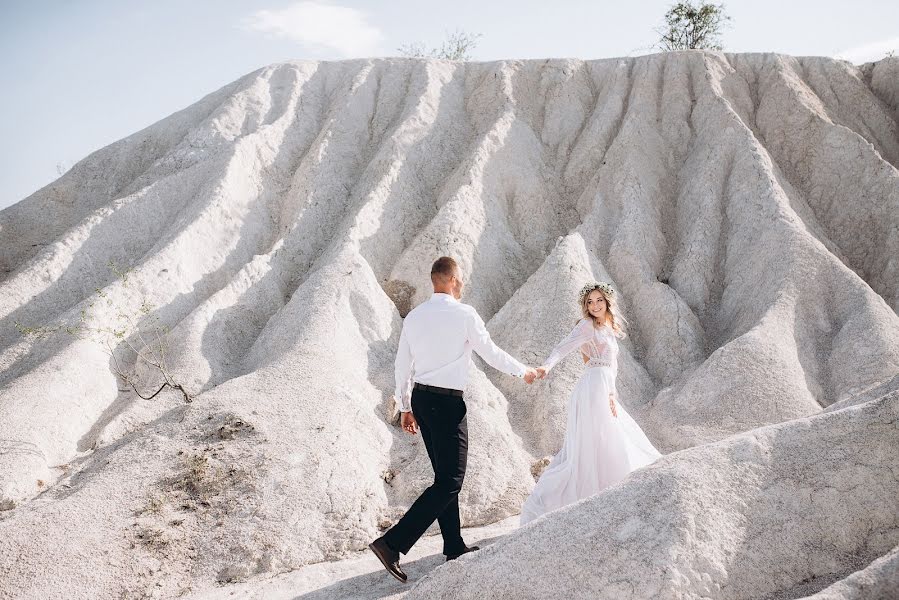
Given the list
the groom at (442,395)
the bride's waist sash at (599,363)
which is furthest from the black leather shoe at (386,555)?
the bride's waist sash at (599,363)

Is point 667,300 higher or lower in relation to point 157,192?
lower

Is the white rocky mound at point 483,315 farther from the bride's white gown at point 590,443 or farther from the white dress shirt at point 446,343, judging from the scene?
the bride's white gown at point 590,443

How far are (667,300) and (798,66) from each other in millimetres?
8889

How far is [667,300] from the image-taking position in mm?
11891

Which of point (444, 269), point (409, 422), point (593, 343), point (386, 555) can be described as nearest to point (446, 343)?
point (444, 269)

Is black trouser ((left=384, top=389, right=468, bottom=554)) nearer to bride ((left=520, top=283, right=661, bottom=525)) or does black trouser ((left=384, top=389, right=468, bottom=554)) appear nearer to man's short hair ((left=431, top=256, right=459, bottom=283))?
man's short hair ((left=431, top=256, right=459, bottom=283))

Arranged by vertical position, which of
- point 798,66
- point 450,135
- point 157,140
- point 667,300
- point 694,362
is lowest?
point 694,362

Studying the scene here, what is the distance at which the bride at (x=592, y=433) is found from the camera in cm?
603

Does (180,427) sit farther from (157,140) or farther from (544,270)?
(157,140)

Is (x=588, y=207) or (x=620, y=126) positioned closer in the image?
(x=588, y=207)

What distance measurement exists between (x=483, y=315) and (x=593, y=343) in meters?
6.57

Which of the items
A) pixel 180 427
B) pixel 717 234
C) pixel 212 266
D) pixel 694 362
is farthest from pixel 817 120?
pixel 180 427

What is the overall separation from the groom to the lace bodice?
113 cm

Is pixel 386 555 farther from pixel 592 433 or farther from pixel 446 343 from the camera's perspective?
pixel 592 433
